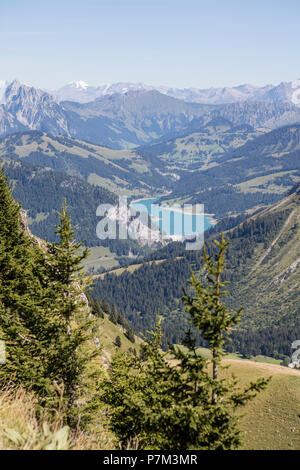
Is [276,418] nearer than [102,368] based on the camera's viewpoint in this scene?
No

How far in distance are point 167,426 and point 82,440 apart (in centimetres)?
695

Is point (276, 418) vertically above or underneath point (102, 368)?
underneath

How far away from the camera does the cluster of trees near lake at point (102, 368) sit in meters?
16.6

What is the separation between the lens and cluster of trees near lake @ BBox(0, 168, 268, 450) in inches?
653

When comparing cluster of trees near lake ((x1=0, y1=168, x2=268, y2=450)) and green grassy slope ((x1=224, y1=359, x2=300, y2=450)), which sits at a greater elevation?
cluster of trees near lake ((x1=0, y1=168, x2=268, y2=450))

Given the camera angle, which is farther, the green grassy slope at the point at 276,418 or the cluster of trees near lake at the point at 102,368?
the green grassy slope at the point at 276,418

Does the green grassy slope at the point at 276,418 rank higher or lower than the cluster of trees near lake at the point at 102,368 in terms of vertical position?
lower

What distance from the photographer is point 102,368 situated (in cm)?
2542

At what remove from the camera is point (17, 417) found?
1190 centimetres

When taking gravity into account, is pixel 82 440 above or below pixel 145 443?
above

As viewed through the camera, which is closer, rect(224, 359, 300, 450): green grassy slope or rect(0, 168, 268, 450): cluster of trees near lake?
rect(0, 168, 268, 450): cluster of trees near lake

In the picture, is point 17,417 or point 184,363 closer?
point 17,417
